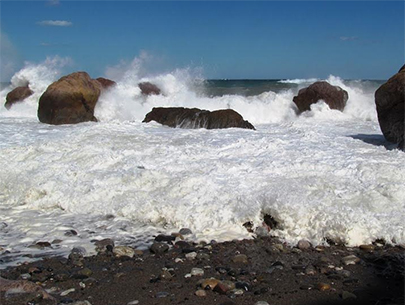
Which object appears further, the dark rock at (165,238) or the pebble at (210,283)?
the dark rock at (165,238)

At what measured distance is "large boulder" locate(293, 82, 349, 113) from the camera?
1694 cm

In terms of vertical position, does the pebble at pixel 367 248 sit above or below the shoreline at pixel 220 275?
above

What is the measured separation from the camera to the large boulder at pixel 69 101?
43.0ft

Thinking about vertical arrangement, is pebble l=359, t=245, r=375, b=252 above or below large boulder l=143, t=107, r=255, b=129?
below

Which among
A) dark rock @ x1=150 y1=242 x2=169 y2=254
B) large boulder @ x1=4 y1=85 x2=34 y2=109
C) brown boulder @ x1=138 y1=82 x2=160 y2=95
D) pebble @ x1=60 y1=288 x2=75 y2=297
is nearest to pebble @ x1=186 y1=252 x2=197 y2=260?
dark rock @ x1=150 y1=242 x2=169 y2=254

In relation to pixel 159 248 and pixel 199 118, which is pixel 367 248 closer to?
pixel 159 248

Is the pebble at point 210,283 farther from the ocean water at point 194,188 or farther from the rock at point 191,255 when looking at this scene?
the ocean water at point 194,188

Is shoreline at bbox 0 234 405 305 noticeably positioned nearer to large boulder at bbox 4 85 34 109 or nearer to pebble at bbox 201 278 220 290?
pebble at bbox 201 278 220 290

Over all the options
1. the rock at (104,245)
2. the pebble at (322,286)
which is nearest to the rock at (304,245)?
the pebble at (322,286)

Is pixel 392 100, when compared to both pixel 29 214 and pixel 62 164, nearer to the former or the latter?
pixel 62 164

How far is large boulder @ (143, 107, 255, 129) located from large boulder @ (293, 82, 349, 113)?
6.09m

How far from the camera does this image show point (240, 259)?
4336 millimetres

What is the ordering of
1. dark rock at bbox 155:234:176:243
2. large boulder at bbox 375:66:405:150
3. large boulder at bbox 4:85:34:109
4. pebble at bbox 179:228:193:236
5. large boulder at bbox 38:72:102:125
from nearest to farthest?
dark rock at bbox 155:234:176:243 → pebble at bbox 179:228:193:236 → large boulder at bbox 375:66:405:150 → large boulder at bbox 38:72:102:125 → large boulder at bbox 4:85:34:109

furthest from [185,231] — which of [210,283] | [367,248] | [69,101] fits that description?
[69,101]
